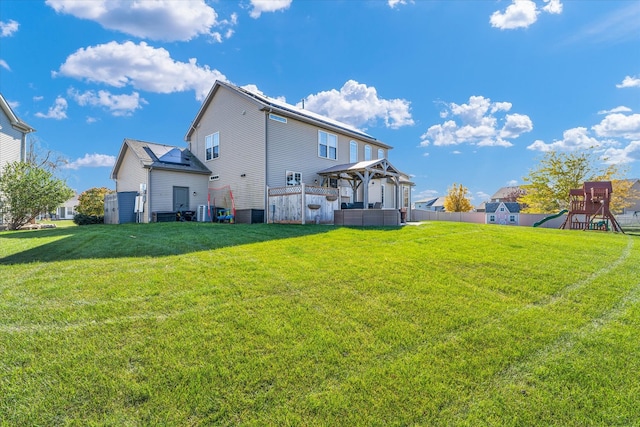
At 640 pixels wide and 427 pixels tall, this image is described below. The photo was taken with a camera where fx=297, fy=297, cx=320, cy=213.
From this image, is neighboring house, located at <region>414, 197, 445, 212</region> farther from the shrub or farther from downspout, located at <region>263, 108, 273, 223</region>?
the shrub

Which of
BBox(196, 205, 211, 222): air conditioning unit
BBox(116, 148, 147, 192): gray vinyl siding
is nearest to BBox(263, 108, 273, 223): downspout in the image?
BBox(196, 205, 211, 222): air conditioning unit

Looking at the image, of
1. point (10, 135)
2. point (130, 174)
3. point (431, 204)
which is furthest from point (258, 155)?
point (431, 204)

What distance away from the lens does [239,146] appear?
15.7 m

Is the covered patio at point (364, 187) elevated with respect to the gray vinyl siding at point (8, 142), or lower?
lower

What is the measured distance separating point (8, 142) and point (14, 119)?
126cm

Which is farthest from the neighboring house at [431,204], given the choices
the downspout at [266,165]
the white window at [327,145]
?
the downspout at [266,165]

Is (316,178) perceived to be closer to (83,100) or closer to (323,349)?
(323,349)

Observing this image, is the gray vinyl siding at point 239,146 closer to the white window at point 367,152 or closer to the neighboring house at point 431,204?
the white window at point 367,152

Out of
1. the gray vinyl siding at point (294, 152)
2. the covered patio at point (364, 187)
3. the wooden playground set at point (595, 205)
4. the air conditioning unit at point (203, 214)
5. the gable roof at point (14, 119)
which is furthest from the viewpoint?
the wooden playground set at point (595, 205)

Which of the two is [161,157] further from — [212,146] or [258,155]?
[258,155]

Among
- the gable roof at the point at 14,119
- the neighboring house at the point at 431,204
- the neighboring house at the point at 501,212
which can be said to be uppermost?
the gable roof at the point at 14,119

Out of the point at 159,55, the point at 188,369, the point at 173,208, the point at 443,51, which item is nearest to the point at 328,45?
the point at 443,51

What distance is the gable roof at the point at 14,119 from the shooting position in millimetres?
15095

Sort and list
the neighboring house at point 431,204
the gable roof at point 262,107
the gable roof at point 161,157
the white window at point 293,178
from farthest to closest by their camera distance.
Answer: the neighboring house at point 431,204
the gable roof at point 161,157
the white window at point 293,178
the gable roof at point 262,107
